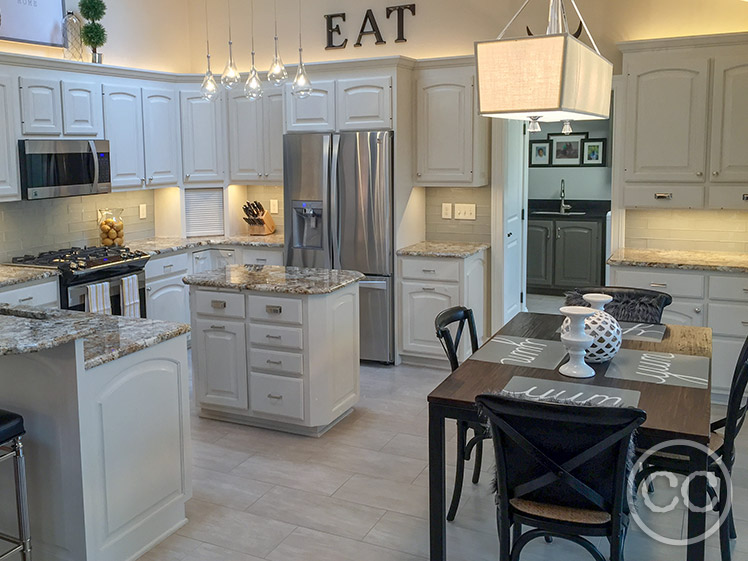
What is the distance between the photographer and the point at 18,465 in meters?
2.65

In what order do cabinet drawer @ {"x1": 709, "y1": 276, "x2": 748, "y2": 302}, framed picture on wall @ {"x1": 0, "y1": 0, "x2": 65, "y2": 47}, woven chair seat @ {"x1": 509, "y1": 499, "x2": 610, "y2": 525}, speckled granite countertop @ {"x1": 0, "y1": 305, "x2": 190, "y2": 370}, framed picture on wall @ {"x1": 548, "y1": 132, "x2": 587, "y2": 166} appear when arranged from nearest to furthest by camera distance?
1. woven chair seat @ {"x1": 509, "y1": 499, "x2": 610, "y2": 525}
2. speckled granite countertop @ {"x1": 0, "y1": 305, "x2": 190, "y2": 370}
3. cabinet drawer @ {"x1": 709, "y1": 276, "x2": 748, "y2": 302}
4. framed picture on wall @ {"x1": 0, "y1": 0, "x2": 65, "y2": 47}
5. framed picture on wall @ {"x1": 548, "y1": 132, "x2": 587, "y2": 166}

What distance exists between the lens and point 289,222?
5.92 meters

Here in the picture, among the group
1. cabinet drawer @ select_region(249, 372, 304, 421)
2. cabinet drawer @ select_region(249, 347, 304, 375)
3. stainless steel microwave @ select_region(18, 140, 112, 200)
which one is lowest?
cabinet drawer @ select_region(249, 372, 304, 421)

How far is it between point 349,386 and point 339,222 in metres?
1.59

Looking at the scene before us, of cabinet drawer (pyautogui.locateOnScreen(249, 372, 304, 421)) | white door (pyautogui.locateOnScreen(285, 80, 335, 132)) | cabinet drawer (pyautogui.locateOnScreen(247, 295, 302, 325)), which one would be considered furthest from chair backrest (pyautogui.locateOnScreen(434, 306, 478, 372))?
white door (pyautogui.locateOnScreen(285, 80, 335, 132))

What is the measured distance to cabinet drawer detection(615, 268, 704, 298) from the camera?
479 cm

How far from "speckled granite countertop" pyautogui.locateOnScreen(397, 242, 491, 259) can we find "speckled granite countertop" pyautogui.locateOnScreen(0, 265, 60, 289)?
7.99 ft

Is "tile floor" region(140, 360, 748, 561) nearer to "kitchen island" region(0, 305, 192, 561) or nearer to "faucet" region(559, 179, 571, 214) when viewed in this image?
"kitchen island" region(0, 305, 192, 561)

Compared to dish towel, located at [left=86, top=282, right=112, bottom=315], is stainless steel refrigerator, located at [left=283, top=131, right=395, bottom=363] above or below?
above

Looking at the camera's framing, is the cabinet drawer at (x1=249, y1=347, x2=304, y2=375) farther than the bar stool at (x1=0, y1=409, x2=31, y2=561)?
Yes

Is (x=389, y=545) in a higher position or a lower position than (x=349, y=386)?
lower

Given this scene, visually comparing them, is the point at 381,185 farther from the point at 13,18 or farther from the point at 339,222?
the point at 13,18

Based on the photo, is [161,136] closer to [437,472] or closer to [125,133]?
[125,133]

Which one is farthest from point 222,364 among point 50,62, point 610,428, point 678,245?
point 678,245
